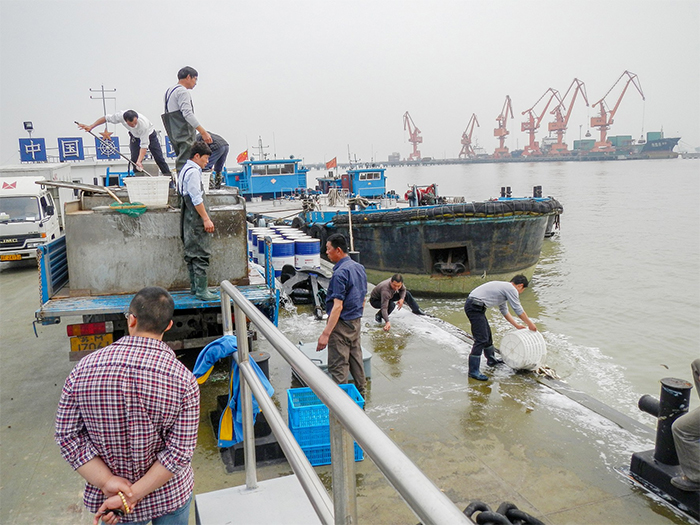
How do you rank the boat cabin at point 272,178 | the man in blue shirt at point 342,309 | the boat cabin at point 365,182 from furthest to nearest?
the boat cabin at point 272,178 < the boat cabin at point 365,182 < the man in blue shirt at point 342,309

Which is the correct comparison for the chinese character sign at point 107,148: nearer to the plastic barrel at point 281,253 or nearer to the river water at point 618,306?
the plastic barrel at point 281,253

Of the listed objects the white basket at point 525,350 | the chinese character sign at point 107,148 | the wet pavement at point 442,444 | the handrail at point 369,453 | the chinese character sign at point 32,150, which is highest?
the chinese character sign at point 32,150

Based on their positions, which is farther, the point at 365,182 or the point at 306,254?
the point at 365,182

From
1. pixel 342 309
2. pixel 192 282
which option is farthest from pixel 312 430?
pixel 192 282

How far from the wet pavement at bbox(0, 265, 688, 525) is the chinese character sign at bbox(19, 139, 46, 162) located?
79.2ft

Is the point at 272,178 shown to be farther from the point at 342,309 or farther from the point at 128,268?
the point at 342,309

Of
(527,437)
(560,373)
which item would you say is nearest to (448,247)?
(560,373)

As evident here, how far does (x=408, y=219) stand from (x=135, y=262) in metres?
10.8

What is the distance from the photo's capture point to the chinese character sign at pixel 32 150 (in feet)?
87.6

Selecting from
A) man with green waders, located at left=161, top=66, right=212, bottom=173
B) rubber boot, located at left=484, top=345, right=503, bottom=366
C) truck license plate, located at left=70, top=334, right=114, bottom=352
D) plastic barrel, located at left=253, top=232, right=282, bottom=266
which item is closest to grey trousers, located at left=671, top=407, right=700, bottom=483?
rubber boot, located at left=484, top=345, right=503, bottom=366

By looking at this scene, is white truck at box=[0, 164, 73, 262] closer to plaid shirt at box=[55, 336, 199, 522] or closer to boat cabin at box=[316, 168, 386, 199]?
plaid shirt at box=[55, 336, 199, 522]

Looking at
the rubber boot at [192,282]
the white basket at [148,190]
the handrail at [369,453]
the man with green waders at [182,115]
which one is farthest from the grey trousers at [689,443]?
the man with green waders at [182,115]

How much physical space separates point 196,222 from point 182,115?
155cm

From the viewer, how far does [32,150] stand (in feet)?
88.2
